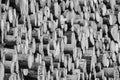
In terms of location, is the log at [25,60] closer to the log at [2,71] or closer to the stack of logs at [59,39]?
the stack of logs at [59,39]

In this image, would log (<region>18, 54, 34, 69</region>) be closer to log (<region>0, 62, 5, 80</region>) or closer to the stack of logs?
the stack of logs

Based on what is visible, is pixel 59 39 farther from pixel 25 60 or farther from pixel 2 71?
pixel 2 71

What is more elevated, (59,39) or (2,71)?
(59,39)

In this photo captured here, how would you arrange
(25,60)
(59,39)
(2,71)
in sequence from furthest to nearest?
(59,39)
(25,60)
(2,71)

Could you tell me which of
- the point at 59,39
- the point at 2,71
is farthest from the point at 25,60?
the point at 59,39

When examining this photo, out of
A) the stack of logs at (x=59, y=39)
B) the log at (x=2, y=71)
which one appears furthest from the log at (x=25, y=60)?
the log at (x=2, y=71)

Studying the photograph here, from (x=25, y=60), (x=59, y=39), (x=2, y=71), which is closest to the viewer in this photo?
(x=2, y=71)

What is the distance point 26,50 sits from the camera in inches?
75.7

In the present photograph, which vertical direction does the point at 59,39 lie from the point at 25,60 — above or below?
above

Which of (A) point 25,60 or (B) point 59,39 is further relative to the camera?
(B) point 59,39

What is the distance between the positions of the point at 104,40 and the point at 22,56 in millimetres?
1200

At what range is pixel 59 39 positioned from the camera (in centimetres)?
228

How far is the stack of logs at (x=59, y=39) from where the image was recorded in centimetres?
184

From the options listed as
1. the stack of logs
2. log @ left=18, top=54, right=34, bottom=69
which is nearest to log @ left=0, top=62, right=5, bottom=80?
the stack of logs
